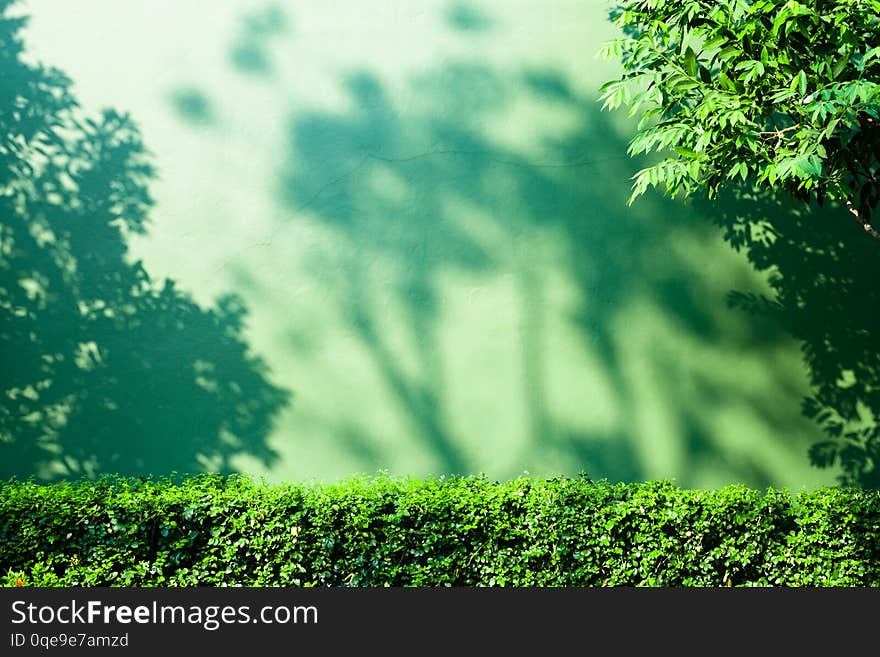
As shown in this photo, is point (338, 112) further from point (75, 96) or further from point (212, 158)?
point (75, 96)

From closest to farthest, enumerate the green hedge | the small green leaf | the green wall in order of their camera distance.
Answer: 1. the small green leaf
2. the green hedge
3. the green wall

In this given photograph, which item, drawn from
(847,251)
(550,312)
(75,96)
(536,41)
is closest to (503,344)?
(550,312)

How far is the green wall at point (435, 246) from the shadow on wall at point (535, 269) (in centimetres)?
2

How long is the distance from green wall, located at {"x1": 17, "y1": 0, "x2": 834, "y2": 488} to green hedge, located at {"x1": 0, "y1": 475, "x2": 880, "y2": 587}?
3.68 feet

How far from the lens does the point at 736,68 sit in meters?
4.40

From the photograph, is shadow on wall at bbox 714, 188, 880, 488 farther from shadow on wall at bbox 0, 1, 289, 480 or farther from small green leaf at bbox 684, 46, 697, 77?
shadow on wall at bbox 0, 1, 289, 480

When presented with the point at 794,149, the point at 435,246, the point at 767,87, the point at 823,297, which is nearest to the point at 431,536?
the point at 435,246

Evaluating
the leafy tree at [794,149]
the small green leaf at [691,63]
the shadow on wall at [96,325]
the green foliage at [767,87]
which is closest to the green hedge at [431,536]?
the shadow on wall at [96,325]

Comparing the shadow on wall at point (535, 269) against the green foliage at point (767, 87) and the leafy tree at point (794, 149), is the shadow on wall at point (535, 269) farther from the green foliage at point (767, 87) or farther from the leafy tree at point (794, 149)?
the green foliage at point (767, 87)

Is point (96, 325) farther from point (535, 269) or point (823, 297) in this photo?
point (823, 297)

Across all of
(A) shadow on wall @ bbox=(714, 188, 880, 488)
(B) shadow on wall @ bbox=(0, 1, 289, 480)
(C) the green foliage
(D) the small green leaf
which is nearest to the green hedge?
(B) shadow on wall @ bbox=(0, 1, 289, 480)

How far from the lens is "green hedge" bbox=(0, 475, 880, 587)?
482 cm

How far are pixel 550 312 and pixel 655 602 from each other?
7.90 ft

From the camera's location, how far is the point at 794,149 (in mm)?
4441
